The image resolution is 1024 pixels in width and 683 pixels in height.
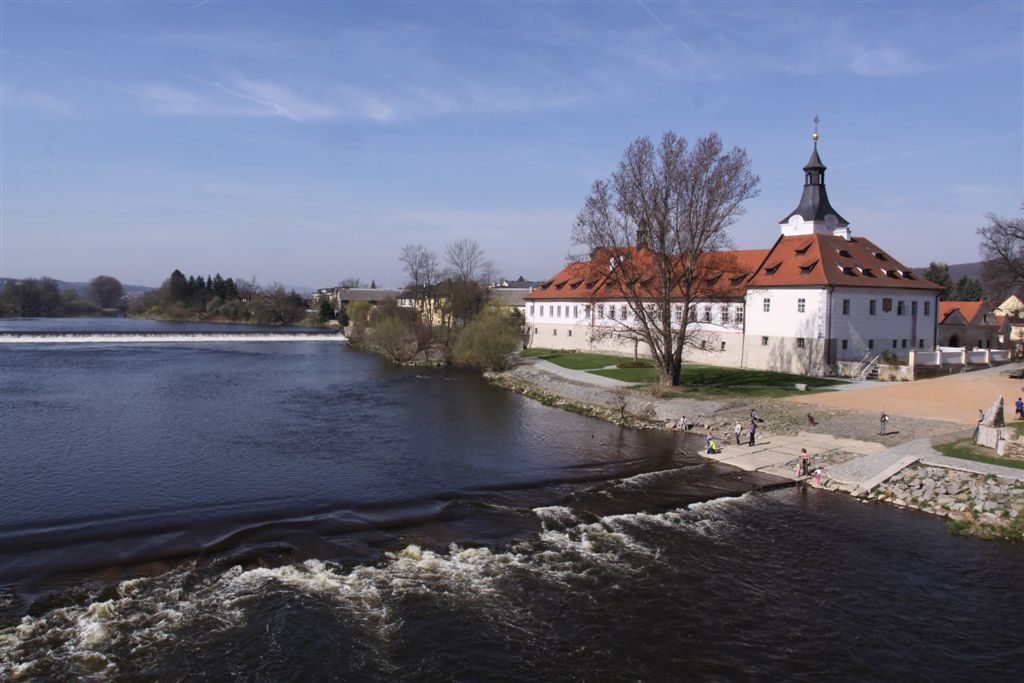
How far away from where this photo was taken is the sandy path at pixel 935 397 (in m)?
28.3

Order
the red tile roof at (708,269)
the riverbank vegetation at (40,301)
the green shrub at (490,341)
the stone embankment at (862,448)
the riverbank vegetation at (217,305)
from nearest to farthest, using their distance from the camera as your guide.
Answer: the stone embankment at (862,448)
the red tile roof at (708,269)
the green shrub at (490,341)
the riverbank vegetation at (217,305)
the riverbank vegetation at (40,301)

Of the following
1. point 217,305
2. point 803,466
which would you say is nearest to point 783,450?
point 803,466

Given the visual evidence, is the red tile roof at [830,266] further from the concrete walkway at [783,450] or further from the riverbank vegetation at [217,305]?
the riverbank vegetation at [217,305]

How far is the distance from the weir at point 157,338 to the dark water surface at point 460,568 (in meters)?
56.7

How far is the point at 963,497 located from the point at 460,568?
48.4 ft

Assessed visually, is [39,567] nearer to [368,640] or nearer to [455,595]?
[368,640]

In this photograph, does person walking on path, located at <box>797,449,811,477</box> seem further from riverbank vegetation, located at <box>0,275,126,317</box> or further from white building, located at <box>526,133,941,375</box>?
riverbank vegetation, located at <box>0,275,126,317</box>

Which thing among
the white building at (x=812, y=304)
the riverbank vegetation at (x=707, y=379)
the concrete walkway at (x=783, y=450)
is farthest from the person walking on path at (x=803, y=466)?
the white building at (x=812, y=304)

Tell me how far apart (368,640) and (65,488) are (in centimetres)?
1349

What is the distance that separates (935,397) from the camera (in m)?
31.4

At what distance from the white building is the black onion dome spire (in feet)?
0.20

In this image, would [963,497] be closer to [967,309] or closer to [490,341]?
[490,341]

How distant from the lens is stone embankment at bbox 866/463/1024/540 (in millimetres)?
18078

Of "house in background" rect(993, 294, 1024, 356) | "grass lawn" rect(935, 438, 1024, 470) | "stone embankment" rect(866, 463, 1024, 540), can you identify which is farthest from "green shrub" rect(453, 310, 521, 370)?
"house in background" rect(993, 294, 1024, 356)
